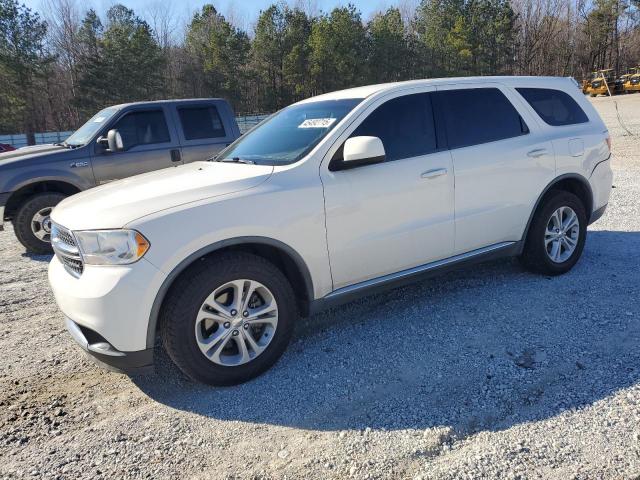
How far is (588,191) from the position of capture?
5.03 meters

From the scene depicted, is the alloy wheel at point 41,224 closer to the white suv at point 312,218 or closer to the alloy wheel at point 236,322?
the white suv at point 312,218

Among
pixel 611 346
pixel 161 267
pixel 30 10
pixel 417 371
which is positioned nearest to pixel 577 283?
pixel 611 346

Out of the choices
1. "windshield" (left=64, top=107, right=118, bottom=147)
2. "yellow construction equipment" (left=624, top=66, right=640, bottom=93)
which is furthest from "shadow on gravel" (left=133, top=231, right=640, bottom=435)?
"yellow construction equipment" (left=624, top=66, right=640, bottom=93)

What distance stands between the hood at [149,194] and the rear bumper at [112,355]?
2.14 feet

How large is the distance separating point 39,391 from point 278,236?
1897 millimetres

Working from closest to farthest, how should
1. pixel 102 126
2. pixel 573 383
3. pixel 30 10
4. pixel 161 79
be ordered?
pixel 573 383
pixel 102 126
pixel 30 10
pixel 161 79

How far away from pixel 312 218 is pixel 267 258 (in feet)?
1.37

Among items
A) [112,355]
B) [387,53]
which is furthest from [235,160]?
[387,53]

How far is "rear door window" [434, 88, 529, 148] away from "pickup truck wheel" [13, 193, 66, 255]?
5513 mm

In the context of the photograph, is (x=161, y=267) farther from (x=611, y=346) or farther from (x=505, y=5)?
(x=505, y=5)

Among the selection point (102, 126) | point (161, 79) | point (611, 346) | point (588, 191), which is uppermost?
point (161, 79)

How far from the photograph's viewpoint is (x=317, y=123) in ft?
12.7

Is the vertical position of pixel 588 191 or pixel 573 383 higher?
pixel 588 191

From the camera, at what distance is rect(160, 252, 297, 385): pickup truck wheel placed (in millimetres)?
3033
